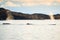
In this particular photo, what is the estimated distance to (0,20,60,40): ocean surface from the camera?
6.47 feet

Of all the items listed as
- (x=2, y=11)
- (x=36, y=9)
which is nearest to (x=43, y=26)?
(x=36, y=9)

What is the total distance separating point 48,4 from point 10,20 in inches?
21.9

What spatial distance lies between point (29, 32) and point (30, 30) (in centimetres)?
3

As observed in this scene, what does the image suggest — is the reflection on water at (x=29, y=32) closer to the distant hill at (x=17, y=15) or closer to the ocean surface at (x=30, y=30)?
the ocean surface at (x=30, y=30)

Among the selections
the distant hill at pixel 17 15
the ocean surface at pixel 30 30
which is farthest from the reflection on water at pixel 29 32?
the distant hill at pixel 17 15

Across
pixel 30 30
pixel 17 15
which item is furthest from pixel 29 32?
pixel 17 15

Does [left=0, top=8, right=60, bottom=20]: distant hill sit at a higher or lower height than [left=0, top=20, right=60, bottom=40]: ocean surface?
higher

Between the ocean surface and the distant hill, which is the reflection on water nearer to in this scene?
the ocean surface

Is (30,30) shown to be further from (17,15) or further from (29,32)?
(17,15)

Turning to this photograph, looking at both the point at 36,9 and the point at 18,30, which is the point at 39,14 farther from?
the point at 18,30

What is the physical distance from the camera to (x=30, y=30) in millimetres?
2008

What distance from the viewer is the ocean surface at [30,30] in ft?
6.47

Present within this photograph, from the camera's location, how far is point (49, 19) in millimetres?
1995

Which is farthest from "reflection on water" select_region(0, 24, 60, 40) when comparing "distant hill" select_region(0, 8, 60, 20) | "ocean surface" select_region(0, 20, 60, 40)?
"distant hill" select_region(0, 8, 60, 20)
